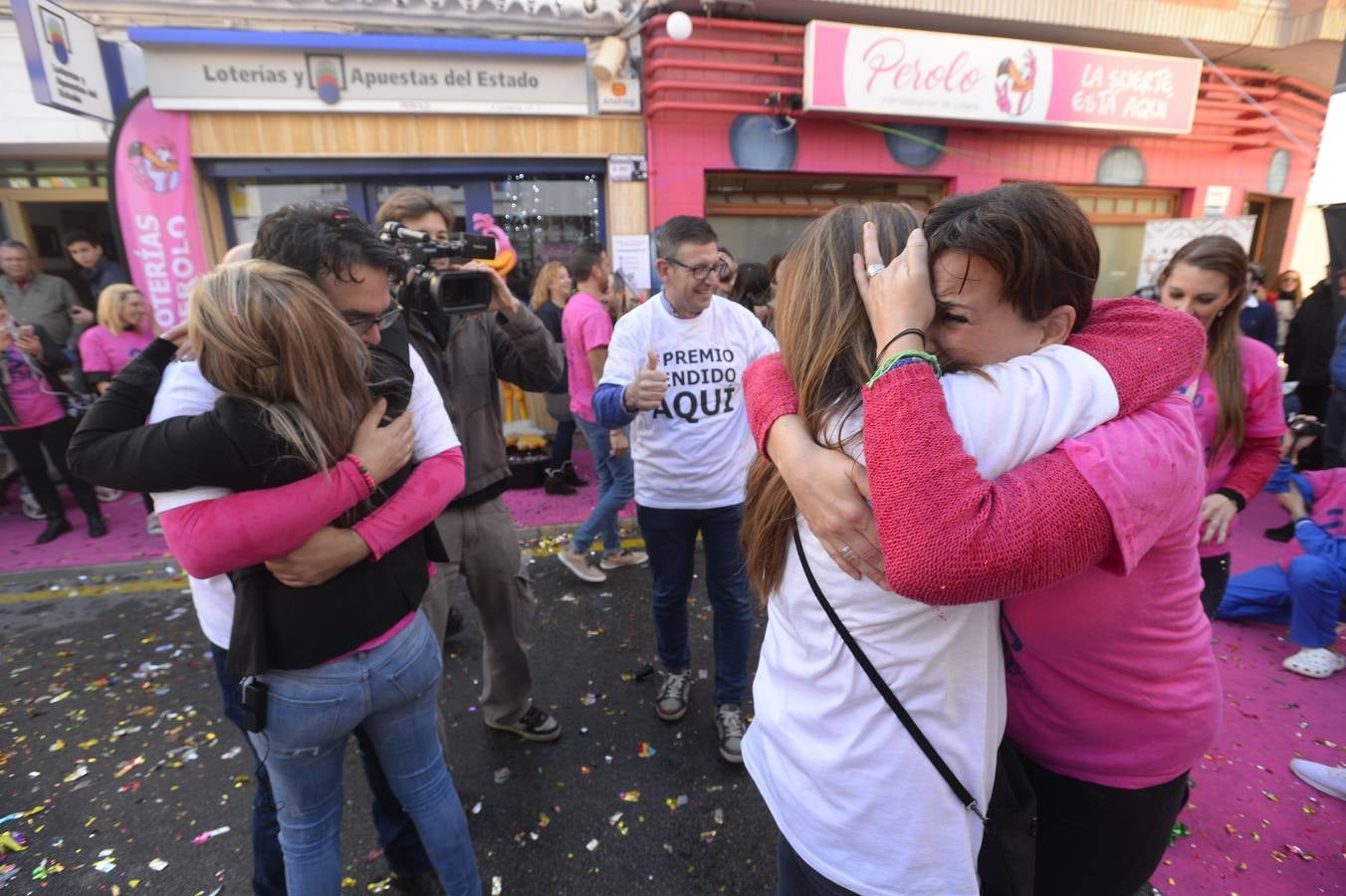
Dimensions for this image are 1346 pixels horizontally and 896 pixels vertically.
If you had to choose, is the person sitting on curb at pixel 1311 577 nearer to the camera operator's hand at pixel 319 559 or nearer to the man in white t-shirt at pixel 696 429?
the man in white t-shirt at pixel 696 429

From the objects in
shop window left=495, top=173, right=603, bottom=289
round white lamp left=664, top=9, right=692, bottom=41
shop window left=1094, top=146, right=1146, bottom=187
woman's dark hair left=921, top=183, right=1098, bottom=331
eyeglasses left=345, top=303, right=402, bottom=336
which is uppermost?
round white lamp left=664, top=9, right=692, bottom=41

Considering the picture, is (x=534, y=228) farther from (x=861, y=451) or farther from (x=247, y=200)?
(x=861, y=451)

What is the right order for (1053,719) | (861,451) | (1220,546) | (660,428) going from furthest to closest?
(660,428) → (1220,546) → (1053,719) → (861,451)

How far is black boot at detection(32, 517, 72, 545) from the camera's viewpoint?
16.8ft

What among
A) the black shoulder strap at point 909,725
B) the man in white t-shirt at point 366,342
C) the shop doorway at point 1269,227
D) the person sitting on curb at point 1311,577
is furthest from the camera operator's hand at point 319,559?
the shop doorway at point 1269,227

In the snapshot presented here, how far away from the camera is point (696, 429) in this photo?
2674 millimetres

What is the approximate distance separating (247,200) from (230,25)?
5.47ft

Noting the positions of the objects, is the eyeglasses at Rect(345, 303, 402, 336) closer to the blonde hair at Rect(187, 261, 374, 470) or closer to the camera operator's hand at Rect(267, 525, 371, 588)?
the blonde hair at Rect(187, 261, 374, 470)

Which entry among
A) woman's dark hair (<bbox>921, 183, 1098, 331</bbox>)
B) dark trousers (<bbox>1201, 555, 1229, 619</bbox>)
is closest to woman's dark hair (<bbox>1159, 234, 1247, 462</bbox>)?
dark trousers (<bbox>1201, 555, 1229, 619</bbox>)

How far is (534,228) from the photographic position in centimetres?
777

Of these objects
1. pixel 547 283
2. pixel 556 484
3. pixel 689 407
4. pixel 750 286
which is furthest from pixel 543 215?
pixel 689 407

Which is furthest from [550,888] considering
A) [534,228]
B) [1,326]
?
[534,228]

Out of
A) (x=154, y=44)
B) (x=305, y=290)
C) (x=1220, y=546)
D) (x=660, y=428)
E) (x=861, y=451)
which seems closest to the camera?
(x=861, y=451)

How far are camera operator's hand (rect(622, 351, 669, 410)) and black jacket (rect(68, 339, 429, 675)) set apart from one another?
3.05 ft
